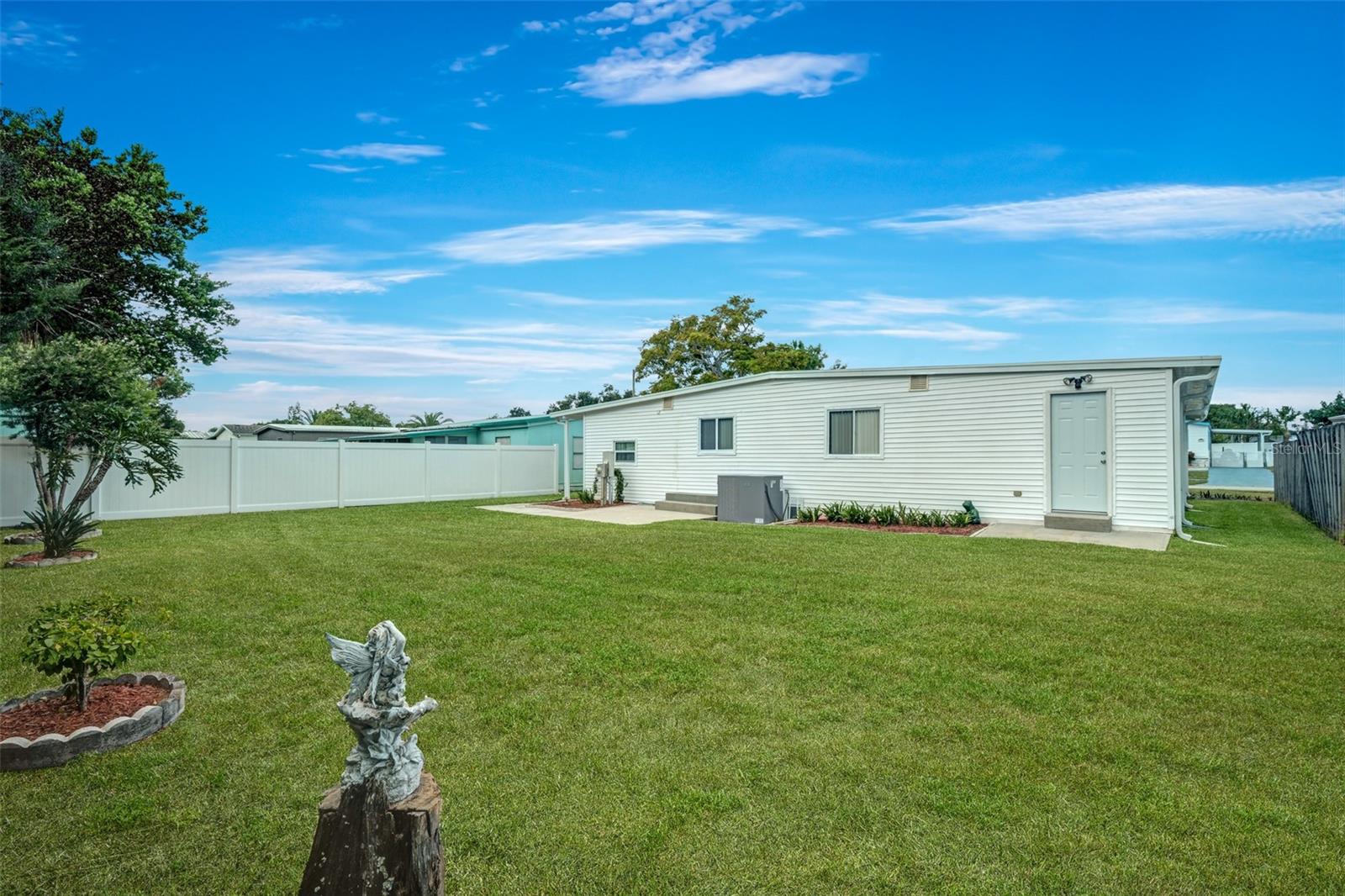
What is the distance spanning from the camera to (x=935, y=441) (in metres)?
12.8

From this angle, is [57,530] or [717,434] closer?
[57,530]

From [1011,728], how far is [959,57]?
11.4m

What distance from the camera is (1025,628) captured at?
17.4 ft

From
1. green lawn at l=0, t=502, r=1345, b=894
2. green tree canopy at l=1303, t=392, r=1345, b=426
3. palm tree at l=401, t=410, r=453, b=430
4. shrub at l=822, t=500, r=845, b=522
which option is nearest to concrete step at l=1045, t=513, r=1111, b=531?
shrub at l=822, t=500, r=845, b=522

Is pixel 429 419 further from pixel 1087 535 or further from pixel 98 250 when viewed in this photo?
pixel 1087 535

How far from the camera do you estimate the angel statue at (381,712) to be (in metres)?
2.03

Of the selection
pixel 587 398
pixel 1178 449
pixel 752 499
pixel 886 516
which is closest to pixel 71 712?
pixel 752 499

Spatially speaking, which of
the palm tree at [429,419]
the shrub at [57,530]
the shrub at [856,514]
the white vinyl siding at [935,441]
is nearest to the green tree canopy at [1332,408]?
the white vinyl siding at [935,441]

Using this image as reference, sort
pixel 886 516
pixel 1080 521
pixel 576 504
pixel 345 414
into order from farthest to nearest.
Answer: pixel 345 414, pixel 576 504, pixel 886 516, pixel 1080 521

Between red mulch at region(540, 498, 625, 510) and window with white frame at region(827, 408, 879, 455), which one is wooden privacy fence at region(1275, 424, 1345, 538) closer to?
window with white frame at region(827, 408, 879, 455)

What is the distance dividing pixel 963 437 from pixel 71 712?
39.9ft

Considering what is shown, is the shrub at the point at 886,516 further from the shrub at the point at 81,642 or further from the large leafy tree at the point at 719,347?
the large leafy tree at the point at 719,347

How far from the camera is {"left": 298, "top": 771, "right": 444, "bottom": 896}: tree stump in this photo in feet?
6.53

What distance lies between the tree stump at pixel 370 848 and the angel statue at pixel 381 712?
42mm
